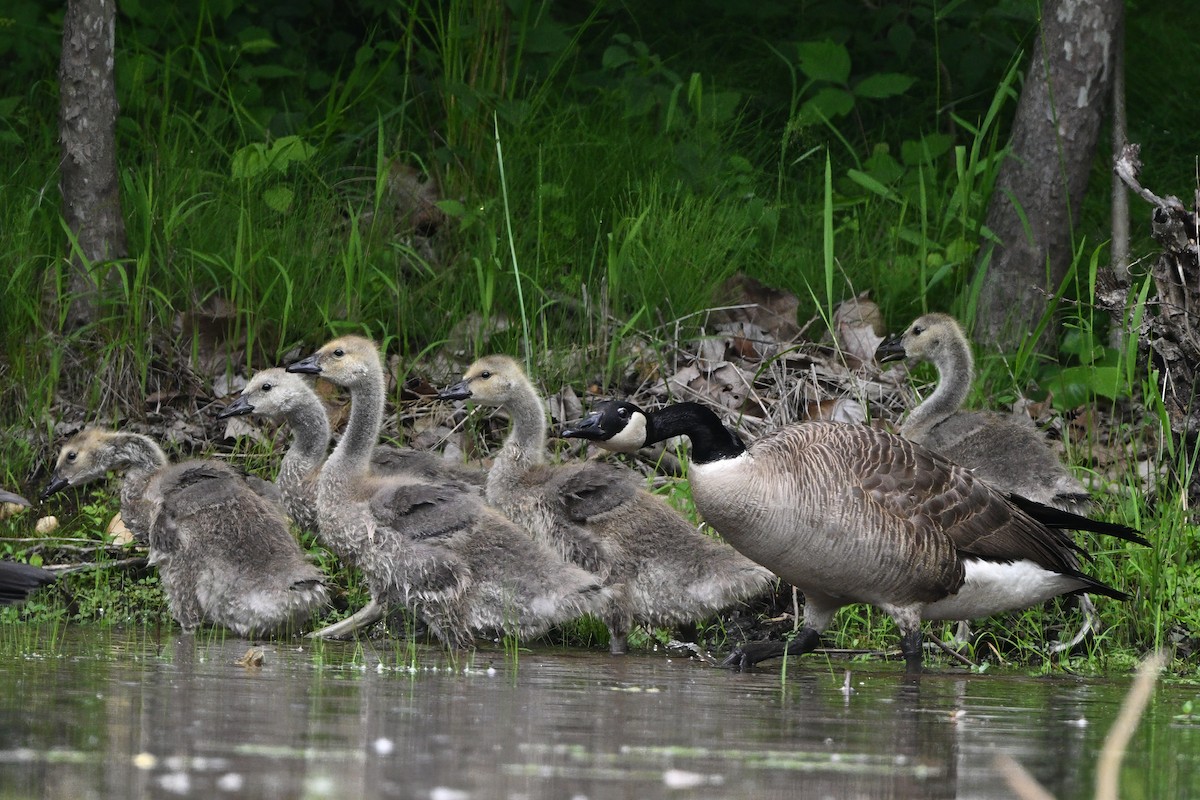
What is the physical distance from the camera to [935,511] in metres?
7.12

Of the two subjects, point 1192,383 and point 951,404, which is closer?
point 1192,383

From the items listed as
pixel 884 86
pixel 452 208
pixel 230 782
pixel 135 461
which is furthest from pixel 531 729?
pixel 884 86

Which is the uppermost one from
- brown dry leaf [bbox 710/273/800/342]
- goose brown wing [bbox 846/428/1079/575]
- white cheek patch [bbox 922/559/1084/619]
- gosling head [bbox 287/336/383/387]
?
brown dry leaf [bbox 710/273/800/342]

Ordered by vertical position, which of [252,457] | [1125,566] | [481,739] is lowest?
[481,739]

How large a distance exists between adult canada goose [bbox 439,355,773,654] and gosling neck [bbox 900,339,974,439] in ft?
5.37

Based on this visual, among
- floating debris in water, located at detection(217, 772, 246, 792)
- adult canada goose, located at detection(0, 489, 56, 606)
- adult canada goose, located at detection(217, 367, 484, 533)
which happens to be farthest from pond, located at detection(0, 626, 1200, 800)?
adult canada goose, located at detection(217, 367, 484, 533)

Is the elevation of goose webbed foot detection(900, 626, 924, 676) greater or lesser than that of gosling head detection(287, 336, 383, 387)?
lesser

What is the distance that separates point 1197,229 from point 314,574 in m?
4.37

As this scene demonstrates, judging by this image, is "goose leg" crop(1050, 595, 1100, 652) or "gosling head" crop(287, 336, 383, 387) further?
"gosling head" crop(287, 336, 383, 387)

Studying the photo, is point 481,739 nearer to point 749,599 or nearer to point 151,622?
point 749,599

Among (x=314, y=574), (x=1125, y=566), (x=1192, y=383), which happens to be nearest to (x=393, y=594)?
(x=314, y=574)

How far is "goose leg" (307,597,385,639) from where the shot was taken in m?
7.65

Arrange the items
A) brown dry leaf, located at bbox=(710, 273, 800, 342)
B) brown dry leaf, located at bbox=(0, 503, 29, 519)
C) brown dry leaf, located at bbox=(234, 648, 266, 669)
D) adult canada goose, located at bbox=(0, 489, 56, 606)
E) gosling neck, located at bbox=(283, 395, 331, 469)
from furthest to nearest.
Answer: brown dry leaf, located at bbox=(710, 273, 800, 342) < brown dry leaf, located at bbox=(0, 503, 29, 519) < gosling neck, located at bbox=(283, 395, 331, 469) < brown dry leaf, located at bbox=(234, 648, 266, 669) < adult canada goose, located at bbox=(0, 489, 56, 606)

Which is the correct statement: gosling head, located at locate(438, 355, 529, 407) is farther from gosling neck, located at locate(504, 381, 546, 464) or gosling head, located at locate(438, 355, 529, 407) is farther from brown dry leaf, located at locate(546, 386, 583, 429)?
brown dry leaf, located at locate(546, 386, 583, 429)
